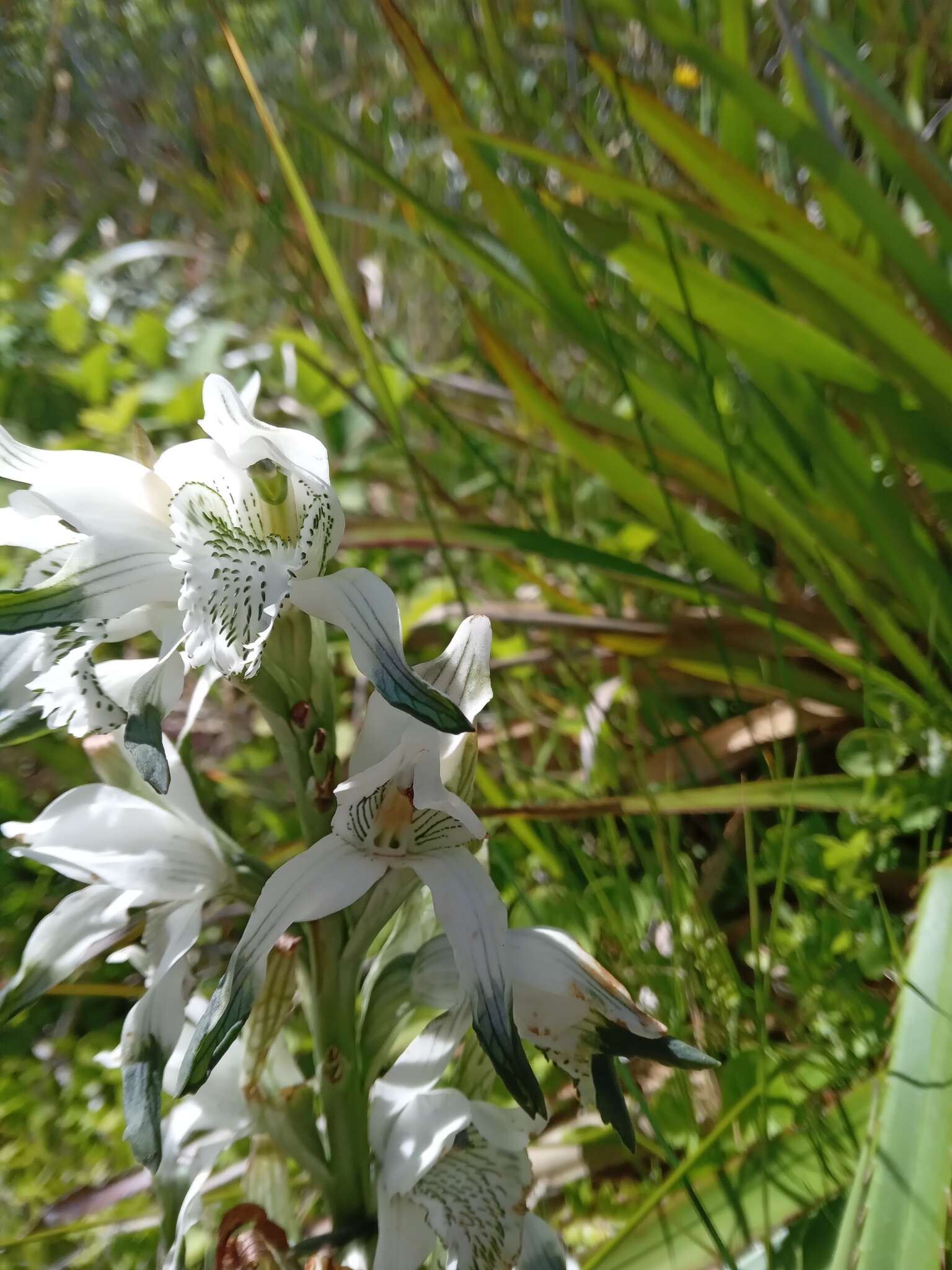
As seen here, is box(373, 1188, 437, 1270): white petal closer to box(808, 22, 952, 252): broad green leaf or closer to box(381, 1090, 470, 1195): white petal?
box(381, 1090, 470, 1195): white petal

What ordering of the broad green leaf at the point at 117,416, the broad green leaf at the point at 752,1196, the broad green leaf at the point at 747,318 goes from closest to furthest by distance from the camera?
the broad green leaf at the point at 752,1196
the broad green leaf at the point at 747,318
the broad green leaf at the point at 117,416

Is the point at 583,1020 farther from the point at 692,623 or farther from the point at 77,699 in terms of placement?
the point at 692,623

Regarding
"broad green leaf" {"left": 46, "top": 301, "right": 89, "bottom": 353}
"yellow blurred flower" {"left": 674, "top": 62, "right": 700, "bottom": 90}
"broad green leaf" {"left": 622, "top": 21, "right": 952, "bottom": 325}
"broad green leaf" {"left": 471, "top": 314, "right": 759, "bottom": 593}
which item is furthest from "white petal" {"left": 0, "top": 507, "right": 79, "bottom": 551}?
"yellow blurred flower" {"left": 674, "top": 62, "right": 700, "bottom": 90}

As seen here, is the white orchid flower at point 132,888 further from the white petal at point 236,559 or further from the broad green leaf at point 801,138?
the broad green leaf at point 801,138

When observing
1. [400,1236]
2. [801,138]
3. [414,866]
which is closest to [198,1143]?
[400,1236]

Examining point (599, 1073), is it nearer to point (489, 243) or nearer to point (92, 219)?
point (489, 243)

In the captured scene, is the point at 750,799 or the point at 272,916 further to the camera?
the point at 750,799

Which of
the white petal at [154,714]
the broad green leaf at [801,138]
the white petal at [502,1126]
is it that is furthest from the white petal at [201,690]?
the broad green leaf at [801,138]
